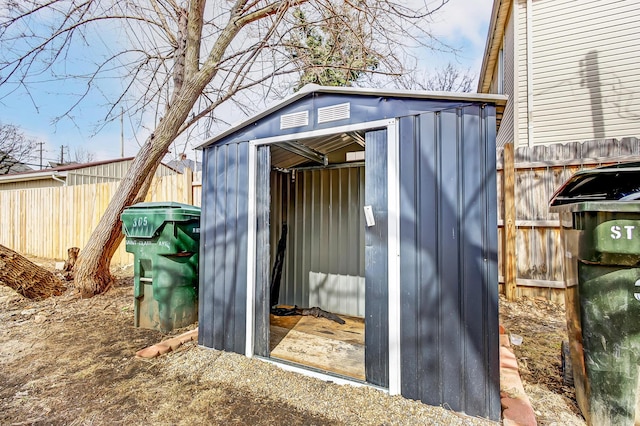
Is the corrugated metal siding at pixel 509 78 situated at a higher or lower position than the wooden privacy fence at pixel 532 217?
higher

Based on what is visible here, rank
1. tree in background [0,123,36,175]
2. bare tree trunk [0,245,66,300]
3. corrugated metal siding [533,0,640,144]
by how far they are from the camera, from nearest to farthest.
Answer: bare tree trunk [0,245,66,300]
corrugated metal siding [533,0,640,144]
tree in background [0,123,36,175]

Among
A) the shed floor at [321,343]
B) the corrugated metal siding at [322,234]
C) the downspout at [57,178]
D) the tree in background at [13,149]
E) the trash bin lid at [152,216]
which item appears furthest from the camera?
the tree in background at [13,149]

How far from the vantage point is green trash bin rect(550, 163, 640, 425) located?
1.61 metres

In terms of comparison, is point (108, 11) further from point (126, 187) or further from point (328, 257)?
point (328, 257)

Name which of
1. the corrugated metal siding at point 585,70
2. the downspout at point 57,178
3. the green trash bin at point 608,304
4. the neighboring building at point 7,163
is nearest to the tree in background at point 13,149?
the neighboring building at point 7,163

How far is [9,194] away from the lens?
28.7 ft

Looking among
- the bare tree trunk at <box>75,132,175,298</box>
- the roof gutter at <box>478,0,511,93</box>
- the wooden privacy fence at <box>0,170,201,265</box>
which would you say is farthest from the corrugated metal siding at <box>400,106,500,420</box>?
the roof gutter at <box>478,0,511,93</box>

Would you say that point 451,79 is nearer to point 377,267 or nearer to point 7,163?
point 377,267

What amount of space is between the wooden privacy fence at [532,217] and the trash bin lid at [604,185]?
1.99 metres

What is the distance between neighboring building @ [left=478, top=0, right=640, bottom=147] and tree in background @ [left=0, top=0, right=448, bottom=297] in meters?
2.65

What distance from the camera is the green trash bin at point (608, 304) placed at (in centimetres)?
161

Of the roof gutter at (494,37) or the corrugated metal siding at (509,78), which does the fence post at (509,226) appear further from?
the roof gutter at (494,37)

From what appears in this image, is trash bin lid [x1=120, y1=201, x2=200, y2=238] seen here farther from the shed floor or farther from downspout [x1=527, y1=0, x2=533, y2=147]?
downspout [x1=527, y1=0, x2=533, y2=147]

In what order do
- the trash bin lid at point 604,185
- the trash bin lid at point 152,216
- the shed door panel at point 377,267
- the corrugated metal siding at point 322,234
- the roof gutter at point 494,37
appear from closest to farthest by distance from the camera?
the trash bin lid at point 604,185, the shed door panel at point 377,267, the trash bin lid at point 152,216, the corrugated metal siding at point 322,234, the roof gutter at point 494,37
